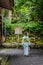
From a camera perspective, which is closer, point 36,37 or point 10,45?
point 10,45

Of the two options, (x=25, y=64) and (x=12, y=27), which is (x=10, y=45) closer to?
(x=12, y=27)

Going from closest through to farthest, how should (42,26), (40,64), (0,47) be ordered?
1. (40,64)
2. (0,47)
3. (42,26)

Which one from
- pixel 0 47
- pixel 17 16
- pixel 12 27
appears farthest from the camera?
pixel 17 16

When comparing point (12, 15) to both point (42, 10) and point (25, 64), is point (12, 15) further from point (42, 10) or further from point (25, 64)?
point (25, 64)

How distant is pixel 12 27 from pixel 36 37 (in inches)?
140

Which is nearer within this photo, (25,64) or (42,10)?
(25,64)

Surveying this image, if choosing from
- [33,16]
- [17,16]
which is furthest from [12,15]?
[33,16]

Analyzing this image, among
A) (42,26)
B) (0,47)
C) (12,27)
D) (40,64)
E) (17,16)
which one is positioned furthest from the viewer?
(17,16)

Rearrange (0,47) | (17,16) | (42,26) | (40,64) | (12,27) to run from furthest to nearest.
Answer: (17,16)
(12,27)
(42,26)
(0,47)
(40,64)

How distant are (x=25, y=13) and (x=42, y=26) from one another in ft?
13.9

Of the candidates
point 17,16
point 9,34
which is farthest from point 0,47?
point 17,16

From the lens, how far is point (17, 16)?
3544cm

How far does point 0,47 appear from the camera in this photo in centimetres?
2606

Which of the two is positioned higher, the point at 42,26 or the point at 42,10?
the point at 42,10
